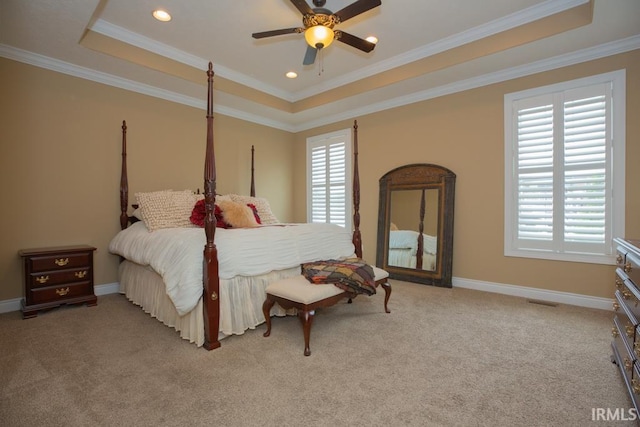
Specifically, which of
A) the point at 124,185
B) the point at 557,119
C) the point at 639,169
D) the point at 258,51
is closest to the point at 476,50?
the point at 557,119

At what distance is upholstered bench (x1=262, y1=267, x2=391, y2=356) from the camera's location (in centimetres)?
218

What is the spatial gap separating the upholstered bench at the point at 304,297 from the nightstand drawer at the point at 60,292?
214cm

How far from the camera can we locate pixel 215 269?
2.25 m

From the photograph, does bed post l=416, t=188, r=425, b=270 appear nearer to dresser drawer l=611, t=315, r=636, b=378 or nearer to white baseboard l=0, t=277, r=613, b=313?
white baseboard l=0, t=277, r=613, b=313

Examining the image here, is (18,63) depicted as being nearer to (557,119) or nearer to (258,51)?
(258,51)

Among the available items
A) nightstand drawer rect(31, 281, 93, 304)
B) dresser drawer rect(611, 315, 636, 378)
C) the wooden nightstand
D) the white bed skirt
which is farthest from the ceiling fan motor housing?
nightstand drawer rect(31, 281, 93, 304)

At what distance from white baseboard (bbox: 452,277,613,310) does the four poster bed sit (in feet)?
Answer: 5.20

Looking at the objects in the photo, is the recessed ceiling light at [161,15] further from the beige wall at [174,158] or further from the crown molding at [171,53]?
the beige wall at [174,158]

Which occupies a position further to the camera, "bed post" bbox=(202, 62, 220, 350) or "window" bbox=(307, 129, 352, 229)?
"window" bbox=(307, 129, 352, 229)

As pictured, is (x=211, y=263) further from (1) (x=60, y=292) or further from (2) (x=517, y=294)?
(2) (x=517, y=294)

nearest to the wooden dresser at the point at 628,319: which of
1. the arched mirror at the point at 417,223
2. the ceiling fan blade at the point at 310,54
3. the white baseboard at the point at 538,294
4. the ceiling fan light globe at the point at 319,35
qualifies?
the white baseboard at the point at 538,294

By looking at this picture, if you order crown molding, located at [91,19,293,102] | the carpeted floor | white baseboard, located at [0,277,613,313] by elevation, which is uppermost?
crown molding, located at [91,19,293,102]

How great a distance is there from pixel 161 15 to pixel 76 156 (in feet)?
6.12

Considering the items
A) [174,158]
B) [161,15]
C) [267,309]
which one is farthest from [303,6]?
[174,158]
